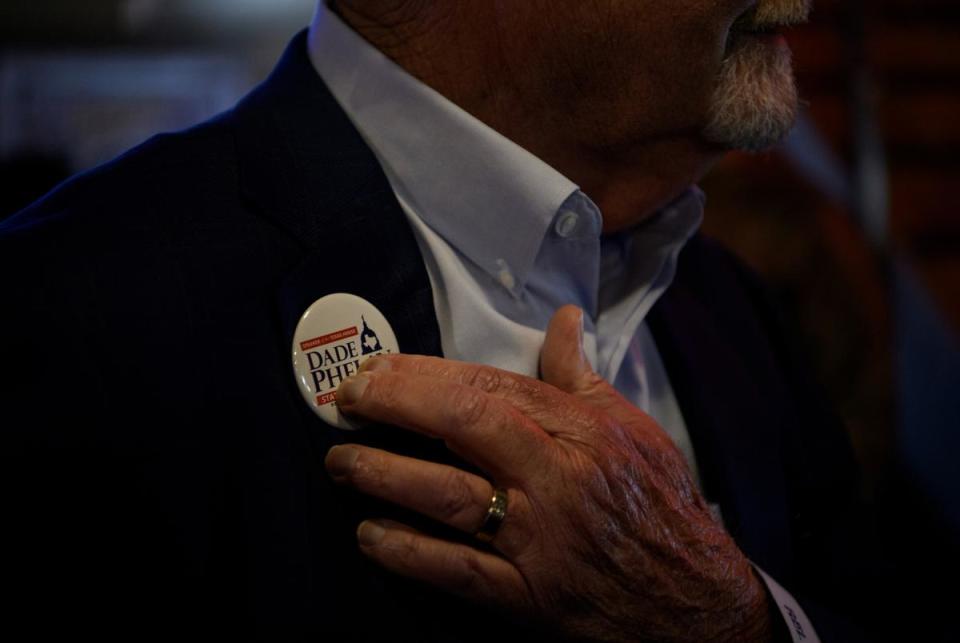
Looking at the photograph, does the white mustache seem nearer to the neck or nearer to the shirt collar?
the neck

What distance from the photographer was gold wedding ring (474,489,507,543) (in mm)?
775

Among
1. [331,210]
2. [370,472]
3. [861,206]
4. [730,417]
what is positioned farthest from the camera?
[861,206]

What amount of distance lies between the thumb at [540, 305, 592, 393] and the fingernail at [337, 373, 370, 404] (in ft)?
0.78

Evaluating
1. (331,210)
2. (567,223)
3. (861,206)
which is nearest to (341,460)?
(331,210)

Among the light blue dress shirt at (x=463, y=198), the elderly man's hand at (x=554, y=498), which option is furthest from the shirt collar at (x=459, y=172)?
the elderly man's hand at (x=554, y=498)

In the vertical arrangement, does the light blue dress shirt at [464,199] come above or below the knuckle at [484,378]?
above

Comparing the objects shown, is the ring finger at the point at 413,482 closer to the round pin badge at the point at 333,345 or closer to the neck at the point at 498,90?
the round pin badge at the point at 333,345

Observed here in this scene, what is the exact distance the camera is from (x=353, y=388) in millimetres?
755

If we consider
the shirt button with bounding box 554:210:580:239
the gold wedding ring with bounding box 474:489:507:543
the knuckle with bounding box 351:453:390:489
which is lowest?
the gold wedding ring with bounding box 474:489:507:543

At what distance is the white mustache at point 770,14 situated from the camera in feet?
3.10

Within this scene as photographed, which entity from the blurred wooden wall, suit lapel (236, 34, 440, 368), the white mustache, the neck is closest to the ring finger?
suit lapel (236, 34, 440, 368)

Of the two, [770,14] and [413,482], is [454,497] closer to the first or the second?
[413,482]

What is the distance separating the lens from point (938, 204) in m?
3.29

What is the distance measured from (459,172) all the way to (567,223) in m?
0.14
